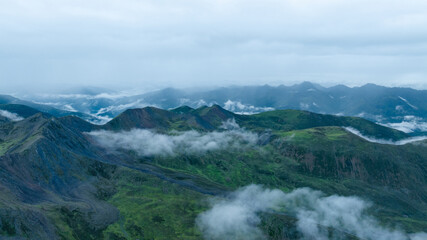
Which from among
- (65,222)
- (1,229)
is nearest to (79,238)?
(65,222)

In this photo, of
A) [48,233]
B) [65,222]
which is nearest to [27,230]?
[48,233]

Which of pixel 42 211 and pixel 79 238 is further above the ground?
pixel 42 211

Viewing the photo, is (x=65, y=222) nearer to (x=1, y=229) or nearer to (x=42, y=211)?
(x=42, y=211)

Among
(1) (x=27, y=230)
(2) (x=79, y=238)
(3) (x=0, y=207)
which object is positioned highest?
(3) (x=0, y=207)

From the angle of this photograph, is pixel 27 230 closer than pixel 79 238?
Yes

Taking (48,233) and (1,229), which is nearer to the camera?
(1,229)

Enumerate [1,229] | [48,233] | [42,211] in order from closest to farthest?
[1,229]
[48,233]
[42,211]

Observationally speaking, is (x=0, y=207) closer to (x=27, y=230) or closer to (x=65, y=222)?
(x=27, y=230)

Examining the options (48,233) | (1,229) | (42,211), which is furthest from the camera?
(42,211)
